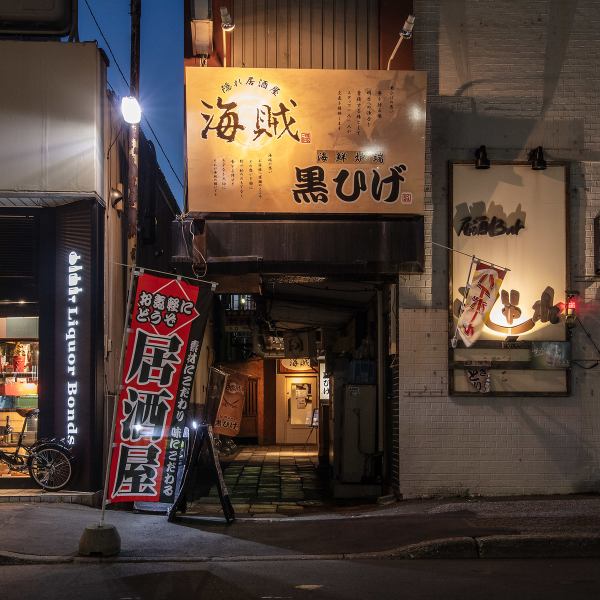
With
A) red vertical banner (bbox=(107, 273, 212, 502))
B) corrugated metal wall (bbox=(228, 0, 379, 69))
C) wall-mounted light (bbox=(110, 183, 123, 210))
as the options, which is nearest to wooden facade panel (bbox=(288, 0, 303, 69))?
corrugated metal wall (bbox=(228, 0, 379, 69))

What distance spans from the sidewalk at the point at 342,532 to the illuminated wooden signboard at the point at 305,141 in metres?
4.38

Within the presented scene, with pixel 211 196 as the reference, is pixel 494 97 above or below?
above

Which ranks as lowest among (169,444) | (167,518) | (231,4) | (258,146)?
(167,518)

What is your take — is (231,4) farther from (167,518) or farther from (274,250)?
(167,518)

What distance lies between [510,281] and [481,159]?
1871 mm

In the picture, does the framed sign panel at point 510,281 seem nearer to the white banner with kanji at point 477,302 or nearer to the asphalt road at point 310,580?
the white banner with kanji at point 477,302

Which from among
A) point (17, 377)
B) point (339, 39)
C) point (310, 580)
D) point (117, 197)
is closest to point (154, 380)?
point (310, 580)

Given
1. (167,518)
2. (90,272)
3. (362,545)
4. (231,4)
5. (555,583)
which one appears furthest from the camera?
(231,4)

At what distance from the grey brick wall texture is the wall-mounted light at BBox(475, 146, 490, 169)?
175 millimetres

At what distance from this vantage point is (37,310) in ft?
40.1

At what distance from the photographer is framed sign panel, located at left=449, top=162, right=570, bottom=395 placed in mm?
12391

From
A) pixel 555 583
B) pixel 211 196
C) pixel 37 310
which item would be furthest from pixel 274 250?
pixel 555 583

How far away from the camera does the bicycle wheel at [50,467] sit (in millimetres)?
11703

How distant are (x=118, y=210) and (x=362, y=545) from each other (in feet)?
22.6
